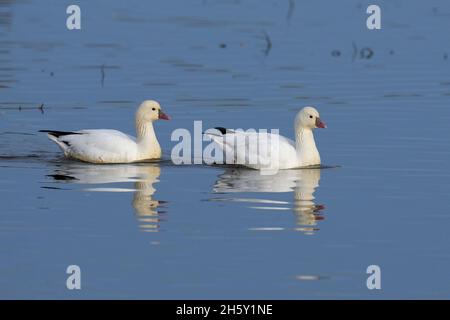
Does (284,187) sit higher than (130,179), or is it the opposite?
(130,179)

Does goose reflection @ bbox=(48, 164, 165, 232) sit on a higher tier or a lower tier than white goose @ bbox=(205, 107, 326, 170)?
lower

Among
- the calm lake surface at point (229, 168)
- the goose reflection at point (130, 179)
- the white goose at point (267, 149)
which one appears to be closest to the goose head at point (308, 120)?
the white goose at point (267, 149)

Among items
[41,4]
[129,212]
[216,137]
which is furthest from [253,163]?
[41,4]

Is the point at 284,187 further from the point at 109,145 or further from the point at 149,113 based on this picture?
the point at 149,113

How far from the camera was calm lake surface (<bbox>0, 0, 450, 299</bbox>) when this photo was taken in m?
11.1

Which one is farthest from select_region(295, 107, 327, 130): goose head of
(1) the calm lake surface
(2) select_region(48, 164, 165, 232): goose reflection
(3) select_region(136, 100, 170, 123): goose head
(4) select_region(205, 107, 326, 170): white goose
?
(2) select_region(48, 164, 165, 232): goose reflection

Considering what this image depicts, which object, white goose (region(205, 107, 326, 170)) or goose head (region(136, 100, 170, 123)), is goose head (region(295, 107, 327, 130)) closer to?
white goose (region(205, 107, 326, 170))

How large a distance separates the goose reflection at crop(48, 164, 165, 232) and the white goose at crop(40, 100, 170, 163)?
137 mm

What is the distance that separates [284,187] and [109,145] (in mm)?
2593

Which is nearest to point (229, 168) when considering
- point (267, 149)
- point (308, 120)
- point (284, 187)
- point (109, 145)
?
point (267, 149)

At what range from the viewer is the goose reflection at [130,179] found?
526 inches

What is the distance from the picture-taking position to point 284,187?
15.0 meters

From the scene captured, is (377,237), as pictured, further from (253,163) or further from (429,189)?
(253,163)

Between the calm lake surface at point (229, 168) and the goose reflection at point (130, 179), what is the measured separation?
0.10ft
